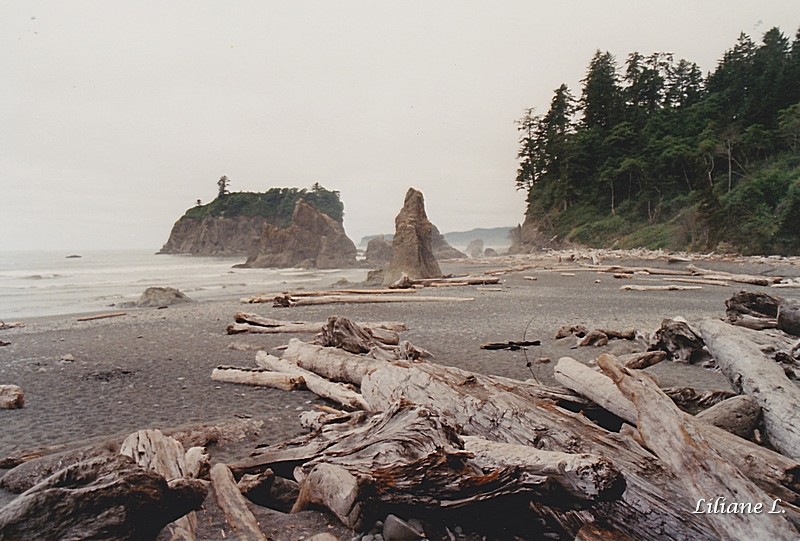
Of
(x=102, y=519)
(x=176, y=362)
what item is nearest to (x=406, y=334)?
(x=176, y=362)

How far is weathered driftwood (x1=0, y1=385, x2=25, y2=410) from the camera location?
169 inches

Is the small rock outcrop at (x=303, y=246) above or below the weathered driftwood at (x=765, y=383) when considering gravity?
above

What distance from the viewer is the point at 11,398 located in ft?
14.2

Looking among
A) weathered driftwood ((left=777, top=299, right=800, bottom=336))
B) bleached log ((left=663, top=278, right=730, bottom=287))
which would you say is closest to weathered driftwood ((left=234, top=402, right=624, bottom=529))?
weathered driftwood ((left=777, top=299, right=800, bottom=336))

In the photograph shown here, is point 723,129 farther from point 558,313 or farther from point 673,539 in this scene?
point 673,539

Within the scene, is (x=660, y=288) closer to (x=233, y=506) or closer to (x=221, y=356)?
(x=221, y=356)

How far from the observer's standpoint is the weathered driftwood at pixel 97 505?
1637mm

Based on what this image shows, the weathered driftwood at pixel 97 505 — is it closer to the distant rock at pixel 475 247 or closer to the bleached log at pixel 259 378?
the bleached log at pixel 259 378

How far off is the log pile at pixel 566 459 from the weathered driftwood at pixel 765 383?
12 mm

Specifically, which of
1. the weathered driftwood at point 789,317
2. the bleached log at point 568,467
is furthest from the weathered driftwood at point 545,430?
the weathered driftwood at point 789,317

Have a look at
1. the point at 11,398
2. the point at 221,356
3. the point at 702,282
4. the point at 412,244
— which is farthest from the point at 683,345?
the point at 412,244

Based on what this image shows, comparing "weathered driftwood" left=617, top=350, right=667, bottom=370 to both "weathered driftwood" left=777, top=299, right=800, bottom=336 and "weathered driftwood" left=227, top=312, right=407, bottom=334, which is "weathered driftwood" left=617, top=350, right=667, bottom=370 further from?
"weathered driftwood" left=227, top=312, right=407, bottom=334

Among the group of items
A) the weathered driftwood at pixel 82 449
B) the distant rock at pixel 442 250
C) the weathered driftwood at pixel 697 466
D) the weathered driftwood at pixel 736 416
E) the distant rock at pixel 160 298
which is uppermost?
the distant rock at pixel 442 250

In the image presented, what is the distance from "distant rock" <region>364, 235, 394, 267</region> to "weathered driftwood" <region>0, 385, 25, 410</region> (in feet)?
164
